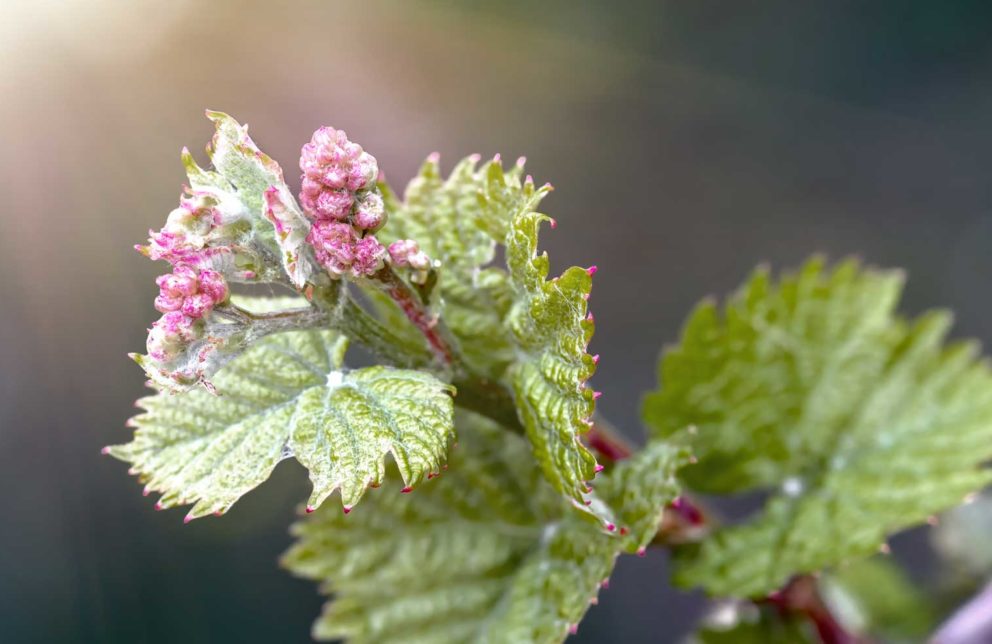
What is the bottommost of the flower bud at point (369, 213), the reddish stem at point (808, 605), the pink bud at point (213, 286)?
the reddish stem at point (808, 605)

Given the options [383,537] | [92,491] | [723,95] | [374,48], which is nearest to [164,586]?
[92,491]

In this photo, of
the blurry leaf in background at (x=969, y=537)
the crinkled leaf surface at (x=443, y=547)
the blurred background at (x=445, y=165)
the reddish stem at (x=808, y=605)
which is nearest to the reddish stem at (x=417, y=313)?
the crinkled leaf surface at (x=443, y=547)

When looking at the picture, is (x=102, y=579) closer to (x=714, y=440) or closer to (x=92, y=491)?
(x=92, y=491)

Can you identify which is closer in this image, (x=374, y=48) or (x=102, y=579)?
(x=102, y=579)

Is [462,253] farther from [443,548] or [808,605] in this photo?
[808,605]

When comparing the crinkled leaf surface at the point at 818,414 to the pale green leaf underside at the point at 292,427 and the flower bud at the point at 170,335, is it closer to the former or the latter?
the pale green leaf underside at the point at 292,427

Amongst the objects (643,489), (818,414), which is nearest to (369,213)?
(643,489)
